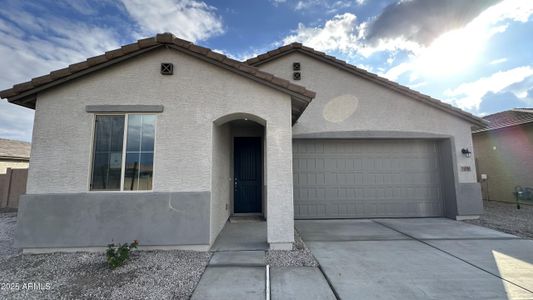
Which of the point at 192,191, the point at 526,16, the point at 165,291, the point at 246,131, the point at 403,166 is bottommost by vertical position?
the point at 165,291

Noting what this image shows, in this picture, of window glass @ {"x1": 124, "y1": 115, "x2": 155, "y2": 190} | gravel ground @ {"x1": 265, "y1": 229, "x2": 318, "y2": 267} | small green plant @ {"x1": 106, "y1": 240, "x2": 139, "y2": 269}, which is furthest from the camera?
window glass @ {"x1": 124, "y1": 115, "x2": 155, "y2": 190}

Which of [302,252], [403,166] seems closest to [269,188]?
[302,252]

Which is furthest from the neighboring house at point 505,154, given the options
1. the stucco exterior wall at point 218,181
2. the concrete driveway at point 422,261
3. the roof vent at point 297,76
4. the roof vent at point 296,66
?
the stucco exterior wall at point 218,181

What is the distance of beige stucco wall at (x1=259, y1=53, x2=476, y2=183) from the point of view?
306 inches

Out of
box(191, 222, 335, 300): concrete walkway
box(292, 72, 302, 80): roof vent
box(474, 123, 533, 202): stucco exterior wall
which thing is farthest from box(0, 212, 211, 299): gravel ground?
box(474, 123, 533, 202): stucco exterior wall

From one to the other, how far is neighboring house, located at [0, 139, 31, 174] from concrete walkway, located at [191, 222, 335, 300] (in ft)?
62.8

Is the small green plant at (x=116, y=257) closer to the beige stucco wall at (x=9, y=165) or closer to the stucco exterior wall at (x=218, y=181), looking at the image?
the stucco exterior wall at (x=218, y=181)

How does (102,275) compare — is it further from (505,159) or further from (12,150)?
(12,150)

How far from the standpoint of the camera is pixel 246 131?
8.20 m

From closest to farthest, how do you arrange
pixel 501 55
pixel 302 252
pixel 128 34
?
pixel 302 252
pixel 128 34
pixel 501 55

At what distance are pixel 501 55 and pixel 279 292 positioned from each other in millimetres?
13108

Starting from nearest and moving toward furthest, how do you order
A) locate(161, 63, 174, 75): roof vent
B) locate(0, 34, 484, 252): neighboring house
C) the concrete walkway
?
the concrete walkway < locate(0, 34, 484, 252): neighboring house < locate(161, 63, 174, 75): roof vent

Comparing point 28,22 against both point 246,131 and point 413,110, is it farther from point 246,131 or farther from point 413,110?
point 413,110

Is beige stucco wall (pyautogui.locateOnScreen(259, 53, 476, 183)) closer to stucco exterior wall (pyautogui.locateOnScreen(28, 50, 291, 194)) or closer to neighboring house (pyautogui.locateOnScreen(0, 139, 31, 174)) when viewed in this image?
stucco exterior wall (pyautogui.locateOnScreen(28, 50, 291, 194))
